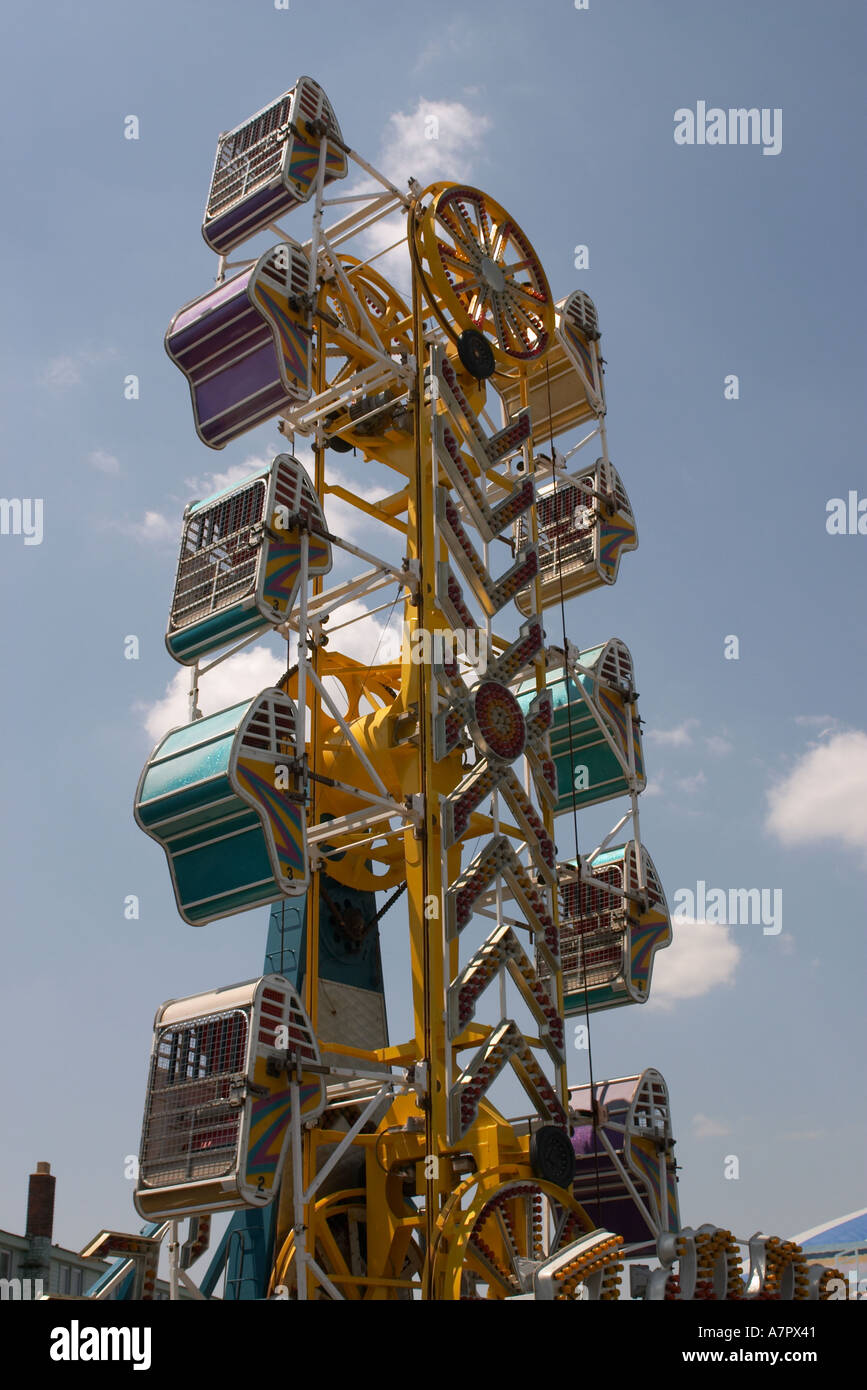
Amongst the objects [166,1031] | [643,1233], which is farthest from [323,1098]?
[643,1233]

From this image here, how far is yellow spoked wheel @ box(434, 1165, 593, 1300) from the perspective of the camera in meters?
17.5

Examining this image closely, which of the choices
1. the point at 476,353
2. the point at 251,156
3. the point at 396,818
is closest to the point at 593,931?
the point at 396,818

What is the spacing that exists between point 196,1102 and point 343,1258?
4.01m

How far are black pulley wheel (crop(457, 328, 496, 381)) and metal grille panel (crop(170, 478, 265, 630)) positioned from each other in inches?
220

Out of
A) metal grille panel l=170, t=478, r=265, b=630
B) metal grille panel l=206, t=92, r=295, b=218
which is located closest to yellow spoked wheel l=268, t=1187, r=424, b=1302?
metal grille panel l=170, t=478, r=265, b=630

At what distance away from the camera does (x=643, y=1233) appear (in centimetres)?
2191

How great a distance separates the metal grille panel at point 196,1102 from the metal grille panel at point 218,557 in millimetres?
5511

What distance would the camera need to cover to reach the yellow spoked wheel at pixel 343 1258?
17.6 metres

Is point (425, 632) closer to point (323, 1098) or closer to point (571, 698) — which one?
point (571, 698)

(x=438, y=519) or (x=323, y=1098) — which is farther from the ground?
(x=438, y=519)

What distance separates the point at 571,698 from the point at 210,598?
793 centimetres
